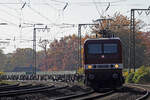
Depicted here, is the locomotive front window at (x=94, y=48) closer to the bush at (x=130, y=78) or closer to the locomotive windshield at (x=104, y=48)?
the locomotive windshield at (x=104, y=48)

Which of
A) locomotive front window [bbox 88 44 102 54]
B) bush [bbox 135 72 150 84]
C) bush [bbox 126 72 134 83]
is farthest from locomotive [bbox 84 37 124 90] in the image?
bush [bbox 126 72 134 83]

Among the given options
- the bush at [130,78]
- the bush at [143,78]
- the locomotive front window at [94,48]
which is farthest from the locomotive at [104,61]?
the bush at [130,78]

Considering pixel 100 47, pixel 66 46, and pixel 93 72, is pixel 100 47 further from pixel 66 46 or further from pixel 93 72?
pixel 66 46

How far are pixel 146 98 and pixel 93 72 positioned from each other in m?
5.21

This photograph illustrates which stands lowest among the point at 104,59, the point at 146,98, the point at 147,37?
the point at 146,98

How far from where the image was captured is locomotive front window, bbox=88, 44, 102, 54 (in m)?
22.9

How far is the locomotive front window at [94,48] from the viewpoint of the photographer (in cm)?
2289

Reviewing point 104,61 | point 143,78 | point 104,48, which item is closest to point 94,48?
point 104,48

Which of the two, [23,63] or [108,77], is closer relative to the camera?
[108,77]

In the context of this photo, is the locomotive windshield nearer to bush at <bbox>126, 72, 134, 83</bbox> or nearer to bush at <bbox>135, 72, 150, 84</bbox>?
bush at <bbox>135, 72, 150, 84</bbox>

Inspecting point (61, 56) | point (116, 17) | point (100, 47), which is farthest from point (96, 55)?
point (61, 56)

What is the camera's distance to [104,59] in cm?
2262

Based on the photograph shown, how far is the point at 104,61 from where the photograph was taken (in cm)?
2262

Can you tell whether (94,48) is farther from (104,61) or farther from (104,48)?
(104,61)
